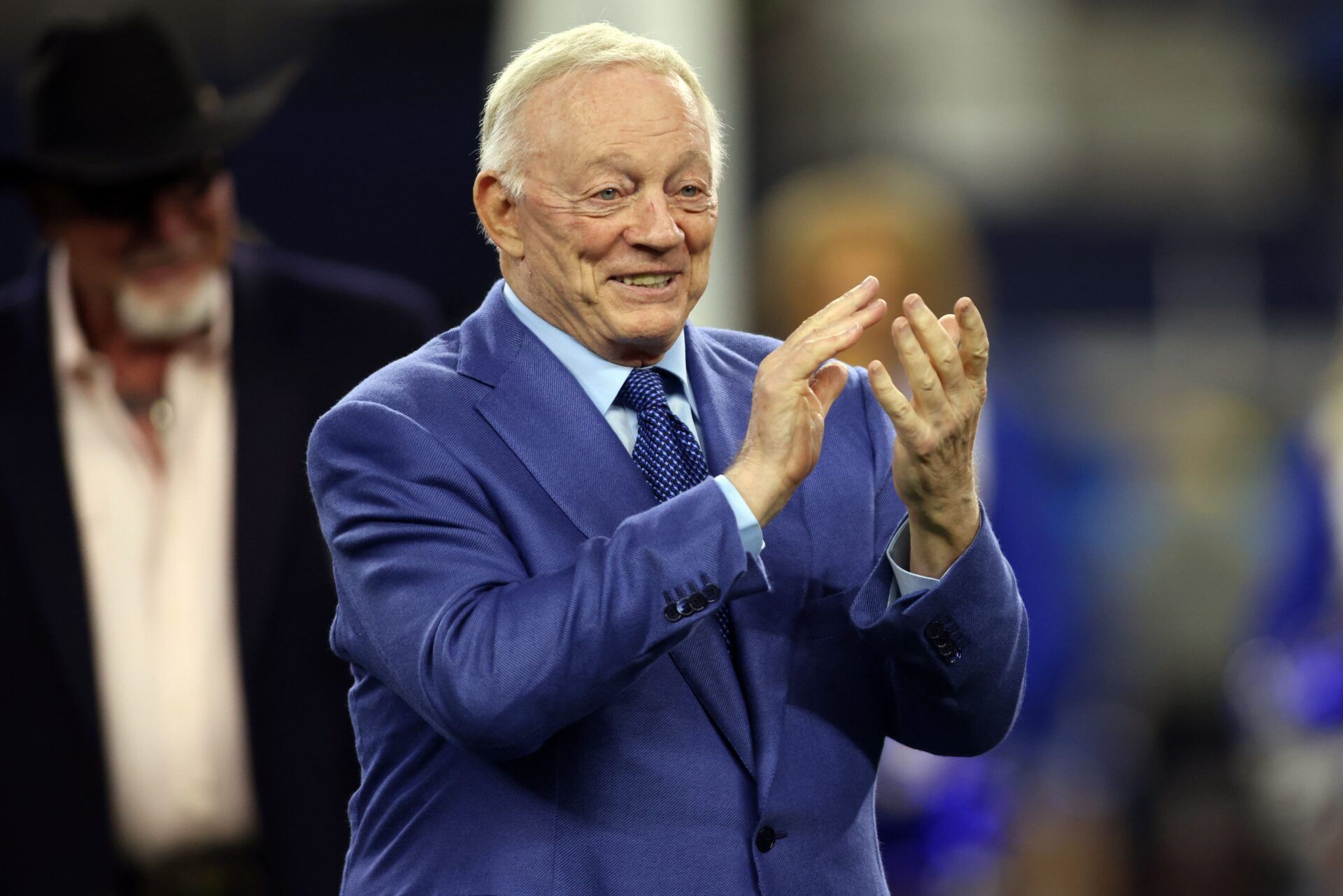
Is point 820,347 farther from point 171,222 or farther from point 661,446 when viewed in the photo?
point 171,222

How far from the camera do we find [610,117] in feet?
8.53

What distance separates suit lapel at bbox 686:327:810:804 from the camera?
2.60 m

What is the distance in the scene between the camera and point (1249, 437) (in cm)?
847

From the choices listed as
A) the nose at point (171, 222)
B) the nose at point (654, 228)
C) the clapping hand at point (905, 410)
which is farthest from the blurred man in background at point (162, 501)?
the clapping hand at point (905, 410)

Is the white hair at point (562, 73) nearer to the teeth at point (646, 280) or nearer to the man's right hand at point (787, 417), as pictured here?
the teeth at point (646, 280)

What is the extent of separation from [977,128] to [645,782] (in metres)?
15.5

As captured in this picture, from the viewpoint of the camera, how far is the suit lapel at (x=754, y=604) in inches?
103

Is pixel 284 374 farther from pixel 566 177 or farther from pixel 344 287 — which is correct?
pixel 566 177

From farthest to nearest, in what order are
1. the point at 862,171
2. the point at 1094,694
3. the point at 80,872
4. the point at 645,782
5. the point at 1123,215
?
the point at 1123,215 → the point at 1094,694 → the point at 862,171 → the point at 80,872 → the point at 645,782

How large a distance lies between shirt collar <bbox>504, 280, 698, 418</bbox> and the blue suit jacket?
0.02m

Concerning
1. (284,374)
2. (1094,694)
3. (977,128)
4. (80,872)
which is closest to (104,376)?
(284,374)

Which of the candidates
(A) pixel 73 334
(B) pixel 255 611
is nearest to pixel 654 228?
(B) pixel 255 611

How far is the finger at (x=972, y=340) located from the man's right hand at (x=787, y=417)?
0.34 feet

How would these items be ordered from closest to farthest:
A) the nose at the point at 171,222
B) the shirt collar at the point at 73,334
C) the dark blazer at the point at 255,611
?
the dark blazer at the point at 255,611 < the shirt collar at the point at 73,334 < the nose at the point at 171,222
